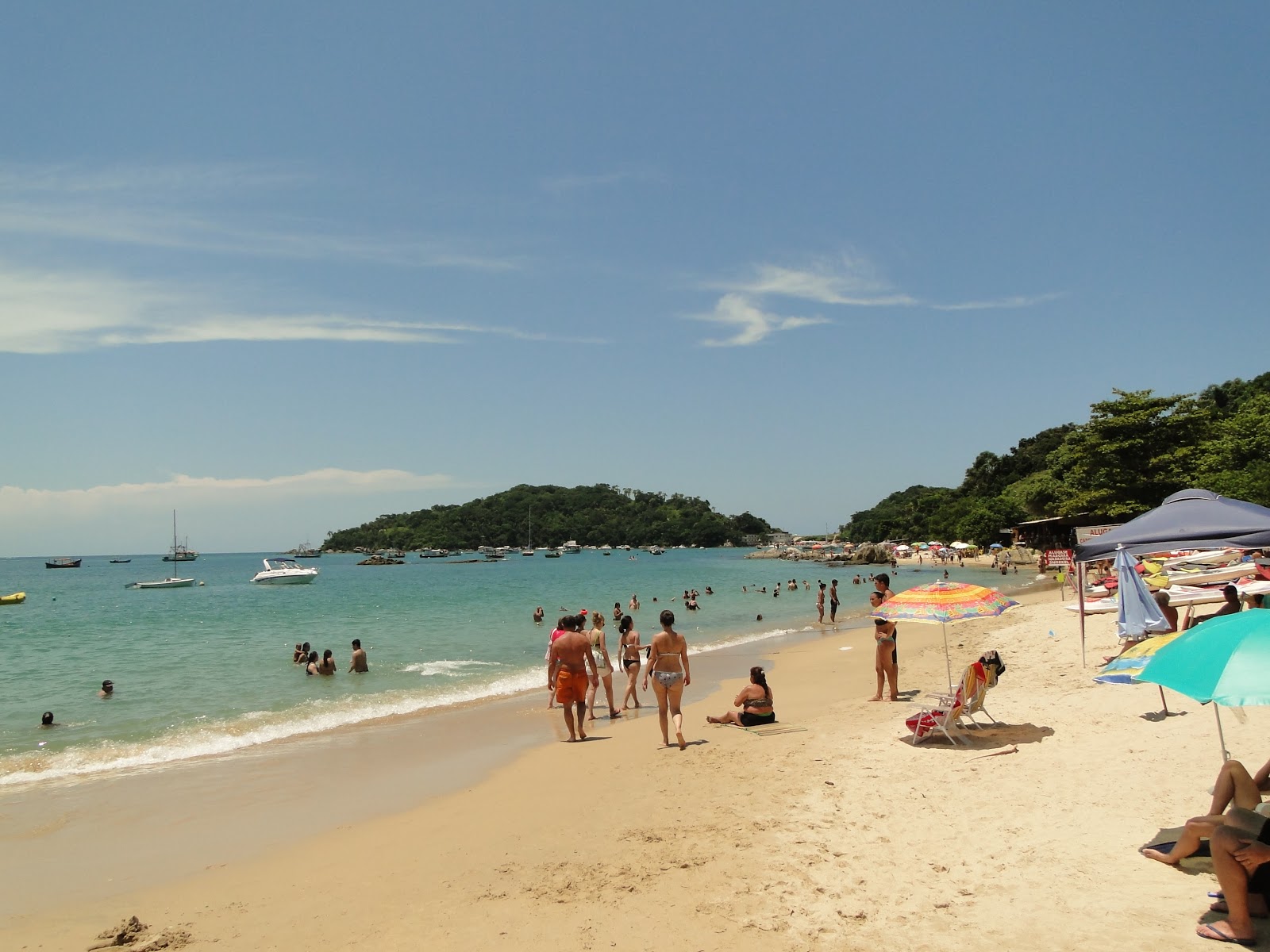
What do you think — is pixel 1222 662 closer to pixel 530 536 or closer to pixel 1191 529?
pixel 1191 529

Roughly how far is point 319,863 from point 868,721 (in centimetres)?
640

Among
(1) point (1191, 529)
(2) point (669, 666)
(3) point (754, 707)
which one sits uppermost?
(1) point (1191, 529)

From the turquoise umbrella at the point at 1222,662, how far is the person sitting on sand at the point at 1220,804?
89 centimetres

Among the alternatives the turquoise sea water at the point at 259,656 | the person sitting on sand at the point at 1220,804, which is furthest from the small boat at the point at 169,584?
the person sitting on sand at the point at 1220,804

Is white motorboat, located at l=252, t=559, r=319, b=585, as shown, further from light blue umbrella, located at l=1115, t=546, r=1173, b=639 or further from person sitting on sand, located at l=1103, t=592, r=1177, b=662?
light blue umbrella, located at l=1115, t=546, r=1173, b=639

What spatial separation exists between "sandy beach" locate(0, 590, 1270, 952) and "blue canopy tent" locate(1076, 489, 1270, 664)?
187 centimetres

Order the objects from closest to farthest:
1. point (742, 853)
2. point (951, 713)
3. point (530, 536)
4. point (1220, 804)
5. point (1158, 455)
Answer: point (1220, 804) < point (742, 853) < point (951, 713) < point (1158, 455) < point (530, 536)

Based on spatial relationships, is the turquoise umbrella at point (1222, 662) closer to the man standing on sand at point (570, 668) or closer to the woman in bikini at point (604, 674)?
the man standing on sand at point (570, 668)

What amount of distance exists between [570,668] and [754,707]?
2.50m

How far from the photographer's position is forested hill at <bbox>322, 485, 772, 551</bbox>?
161 metres

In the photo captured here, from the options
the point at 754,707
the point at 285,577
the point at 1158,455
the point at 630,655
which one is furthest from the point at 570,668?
the point at 285,577

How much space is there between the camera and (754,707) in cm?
1020

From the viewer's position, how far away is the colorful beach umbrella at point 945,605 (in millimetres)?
8352

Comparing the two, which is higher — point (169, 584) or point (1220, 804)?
point (1220, 804)
